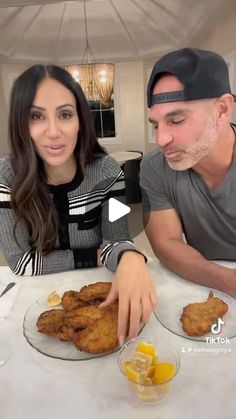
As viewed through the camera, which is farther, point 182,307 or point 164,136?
point 164,136

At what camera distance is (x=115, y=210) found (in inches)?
39.9

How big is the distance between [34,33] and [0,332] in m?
2.38

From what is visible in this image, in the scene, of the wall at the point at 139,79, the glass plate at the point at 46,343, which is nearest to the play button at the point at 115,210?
the glass plate at the point at 46,343

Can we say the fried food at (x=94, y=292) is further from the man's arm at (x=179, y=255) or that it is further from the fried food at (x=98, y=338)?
the man's arm at (x=179, y=255)

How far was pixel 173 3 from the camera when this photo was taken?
219 centimetres

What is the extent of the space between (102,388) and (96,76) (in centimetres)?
227

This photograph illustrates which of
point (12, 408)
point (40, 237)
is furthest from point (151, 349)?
point (40, 237)

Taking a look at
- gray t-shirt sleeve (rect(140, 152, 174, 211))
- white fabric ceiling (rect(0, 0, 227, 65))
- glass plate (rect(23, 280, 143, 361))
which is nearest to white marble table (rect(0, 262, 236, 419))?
glass plate (rect(23, 280, 143, 361))

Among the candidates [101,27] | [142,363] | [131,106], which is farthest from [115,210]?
[101,27]

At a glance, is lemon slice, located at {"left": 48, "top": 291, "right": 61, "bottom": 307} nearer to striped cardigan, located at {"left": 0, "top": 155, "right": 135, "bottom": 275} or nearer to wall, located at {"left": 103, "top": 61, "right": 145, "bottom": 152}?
striped cardigan, located at {"left": 0, "top": 155, "right": 135, "bottom": 275}

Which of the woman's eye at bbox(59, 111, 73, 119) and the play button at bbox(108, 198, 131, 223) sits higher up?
the woman's eye at bbox(59, 111, 73, 119)

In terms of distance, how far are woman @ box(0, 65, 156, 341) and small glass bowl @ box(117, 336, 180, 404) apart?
0.23 m

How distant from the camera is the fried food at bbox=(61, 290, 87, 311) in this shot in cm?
66

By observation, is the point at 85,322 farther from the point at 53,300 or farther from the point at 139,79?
the point at 139,79
